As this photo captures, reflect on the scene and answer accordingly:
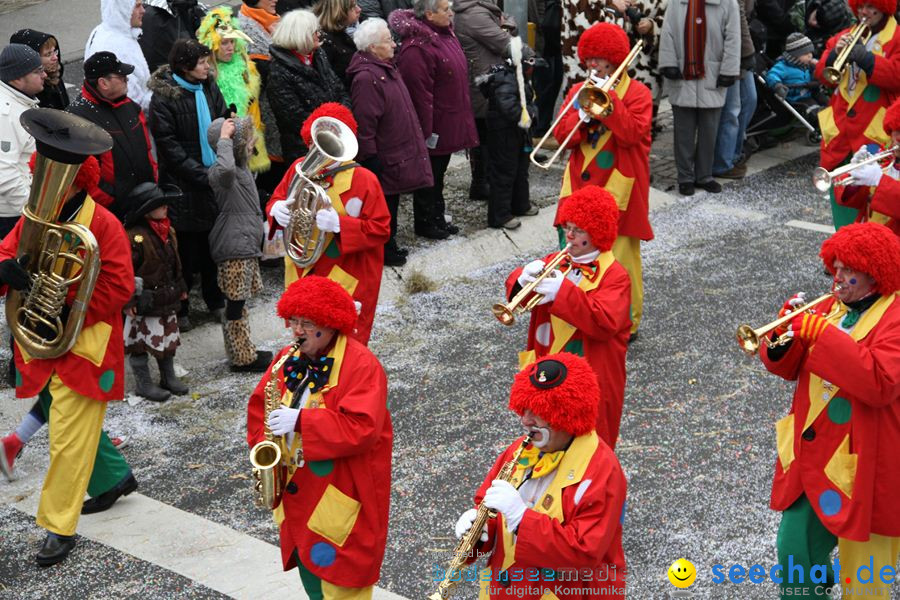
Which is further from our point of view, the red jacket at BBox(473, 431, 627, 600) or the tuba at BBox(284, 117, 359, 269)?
the tuba at BBox(284, 117, 359, 269)

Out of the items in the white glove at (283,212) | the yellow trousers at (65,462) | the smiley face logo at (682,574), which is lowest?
the smiley face logo at (682,574)

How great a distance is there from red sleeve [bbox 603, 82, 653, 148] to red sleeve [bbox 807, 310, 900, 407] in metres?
3.59

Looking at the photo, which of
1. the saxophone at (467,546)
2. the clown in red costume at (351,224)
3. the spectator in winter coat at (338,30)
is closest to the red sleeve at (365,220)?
the clown in red costume at (351,224)

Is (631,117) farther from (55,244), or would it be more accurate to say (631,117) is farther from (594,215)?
(55,244)

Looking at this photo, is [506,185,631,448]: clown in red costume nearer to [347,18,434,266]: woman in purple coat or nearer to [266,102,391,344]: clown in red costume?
[266,102,391,344]: clown in red costume

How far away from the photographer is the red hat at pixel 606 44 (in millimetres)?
8289

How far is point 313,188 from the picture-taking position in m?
7.19

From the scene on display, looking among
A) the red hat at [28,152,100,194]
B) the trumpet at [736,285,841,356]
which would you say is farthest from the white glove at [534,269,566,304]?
the red hat at [28,152,100,194]

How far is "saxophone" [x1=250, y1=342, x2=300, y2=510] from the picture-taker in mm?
4969

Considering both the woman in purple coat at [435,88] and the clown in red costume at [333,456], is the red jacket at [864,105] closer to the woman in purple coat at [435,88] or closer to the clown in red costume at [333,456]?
the woman in purple coat at [435,88]

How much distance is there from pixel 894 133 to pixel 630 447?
Answer: 241cm

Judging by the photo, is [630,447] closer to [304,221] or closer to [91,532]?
[304,221]

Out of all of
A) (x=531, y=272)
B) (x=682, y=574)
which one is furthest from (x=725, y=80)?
(x=682, y=574)

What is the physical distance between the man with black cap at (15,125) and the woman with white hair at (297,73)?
6.18 ft
